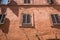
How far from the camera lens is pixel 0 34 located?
480 inches

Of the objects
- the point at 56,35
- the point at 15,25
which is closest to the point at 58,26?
the point at 56,35

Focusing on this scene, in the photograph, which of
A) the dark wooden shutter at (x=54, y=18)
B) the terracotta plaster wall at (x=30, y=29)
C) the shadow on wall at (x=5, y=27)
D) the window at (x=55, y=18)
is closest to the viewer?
the terracotta plaster wall at (x=30, y=29)

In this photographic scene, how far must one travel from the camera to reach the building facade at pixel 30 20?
12.1 meters

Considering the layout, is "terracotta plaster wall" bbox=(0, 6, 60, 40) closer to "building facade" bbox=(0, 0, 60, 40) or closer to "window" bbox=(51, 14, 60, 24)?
"building facade" bbox=(0, 0, 60, 40)

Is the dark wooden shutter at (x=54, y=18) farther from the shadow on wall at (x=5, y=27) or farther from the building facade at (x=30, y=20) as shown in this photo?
the shadow on wall at (x=5, y=27)

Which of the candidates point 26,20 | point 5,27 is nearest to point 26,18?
point 26,20

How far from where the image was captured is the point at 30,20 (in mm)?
13359

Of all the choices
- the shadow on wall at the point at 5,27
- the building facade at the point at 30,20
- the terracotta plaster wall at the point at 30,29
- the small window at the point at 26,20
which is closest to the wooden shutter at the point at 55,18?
the building facade at the point at 30,20

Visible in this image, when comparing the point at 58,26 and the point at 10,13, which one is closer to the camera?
the point at 58,26

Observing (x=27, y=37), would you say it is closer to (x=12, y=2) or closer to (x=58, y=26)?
(x=58, y=26)

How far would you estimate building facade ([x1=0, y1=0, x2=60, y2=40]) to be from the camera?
12071 mm

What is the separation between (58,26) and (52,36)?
1312 mm

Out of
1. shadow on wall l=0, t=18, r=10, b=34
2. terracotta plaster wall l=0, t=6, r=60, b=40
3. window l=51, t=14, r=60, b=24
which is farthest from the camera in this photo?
window l=51, t=14, r=60, b=24

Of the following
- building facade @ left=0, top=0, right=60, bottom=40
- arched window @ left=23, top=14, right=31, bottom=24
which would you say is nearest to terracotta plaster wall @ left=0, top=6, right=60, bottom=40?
building facade @ left=0, top=0, right=60, bottom=40
